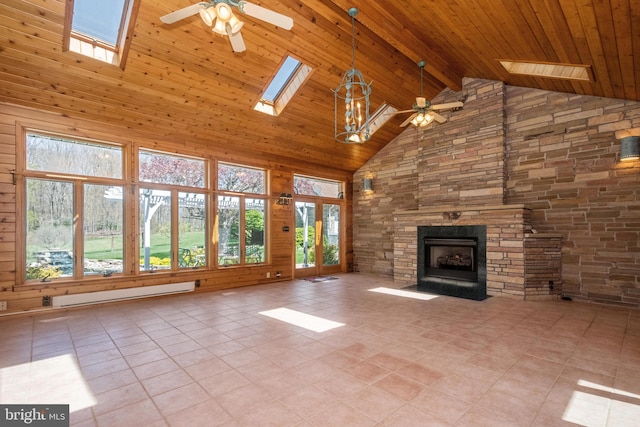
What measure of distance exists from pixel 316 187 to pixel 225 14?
5853mm

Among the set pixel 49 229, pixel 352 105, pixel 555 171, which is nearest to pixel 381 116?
pixel 555 171

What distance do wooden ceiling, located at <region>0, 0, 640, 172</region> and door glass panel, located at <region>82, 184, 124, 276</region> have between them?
1.23 metres

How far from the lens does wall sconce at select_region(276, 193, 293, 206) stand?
752 cm

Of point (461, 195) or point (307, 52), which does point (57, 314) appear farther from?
point (461, 195)

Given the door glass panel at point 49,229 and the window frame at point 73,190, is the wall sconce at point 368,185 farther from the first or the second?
the door glass panel at point 49,229

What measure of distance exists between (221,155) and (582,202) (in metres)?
6.84

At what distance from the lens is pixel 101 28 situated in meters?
3.99

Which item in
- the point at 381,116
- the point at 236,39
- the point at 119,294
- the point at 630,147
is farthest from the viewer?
the point at 381,116

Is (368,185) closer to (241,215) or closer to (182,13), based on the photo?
(241,215)

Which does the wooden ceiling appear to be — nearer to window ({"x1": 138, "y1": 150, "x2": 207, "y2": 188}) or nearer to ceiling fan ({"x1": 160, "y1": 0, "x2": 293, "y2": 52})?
window ({"x1": 138, "y1": 150, "x2": 207, "y2": 188})

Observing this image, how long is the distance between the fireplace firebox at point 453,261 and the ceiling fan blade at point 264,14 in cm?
500

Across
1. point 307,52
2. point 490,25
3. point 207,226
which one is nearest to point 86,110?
point 207,226

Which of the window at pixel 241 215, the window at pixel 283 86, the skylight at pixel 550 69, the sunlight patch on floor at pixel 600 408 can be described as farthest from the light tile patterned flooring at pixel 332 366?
the window at pixel 283 86

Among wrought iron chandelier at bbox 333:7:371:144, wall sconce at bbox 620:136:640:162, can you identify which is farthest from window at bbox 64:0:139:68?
wall sconce at bbox 620:136:640:162
